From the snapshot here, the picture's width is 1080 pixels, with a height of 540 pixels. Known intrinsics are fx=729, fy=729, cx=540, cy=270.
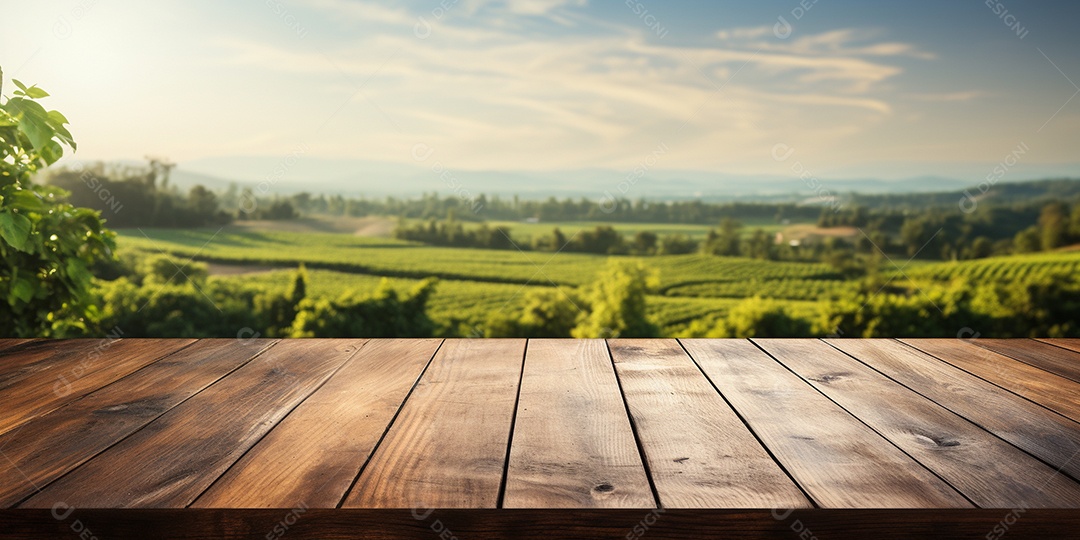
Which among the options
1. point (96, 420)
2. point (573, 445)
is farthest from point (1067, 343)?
point (96, 420)

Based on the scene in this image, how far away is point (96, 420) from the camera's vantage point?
1.33 m

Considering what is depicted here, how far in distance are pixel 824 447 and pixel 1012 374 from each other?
0.86 m

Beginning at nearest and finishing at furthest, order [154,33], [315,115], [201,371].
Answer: [201,371] < [154,33] < [315,115]

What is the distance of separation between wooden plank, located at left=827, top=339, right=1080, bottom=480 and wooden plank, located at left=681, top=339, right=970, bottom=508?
0.23 meters

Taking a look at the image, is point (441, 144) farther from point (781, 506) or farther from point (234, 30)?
point (781, 506)

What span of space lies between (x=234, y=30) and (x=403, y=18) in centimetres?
128

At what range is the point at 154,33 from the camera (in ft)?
17.5

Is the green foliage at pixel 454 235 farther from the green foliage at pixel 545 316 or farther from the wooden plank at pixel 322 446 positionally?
the wooden plank at pixel 322 446

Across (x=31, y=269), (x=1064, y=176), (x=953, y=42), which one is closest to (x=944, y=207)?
(x=1064, y=176)

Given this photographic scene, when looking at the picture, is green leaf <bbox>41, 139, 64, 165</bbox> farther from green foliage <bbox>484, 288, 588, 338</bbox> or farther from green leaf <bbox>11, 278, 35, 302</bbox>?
green foliage <bbox>484, 288, 588, 338</bbox>

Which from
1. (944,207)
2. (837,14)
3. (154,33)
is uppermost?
(837,14)

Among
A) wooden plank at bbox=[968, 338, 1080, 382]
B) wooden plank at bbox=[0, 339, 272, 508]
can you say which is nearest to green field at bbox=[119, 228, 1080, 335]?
wooden plank at bbox=[968, 338, 1080, 382]

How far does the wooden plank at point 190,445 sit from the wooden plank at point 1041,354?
177cm

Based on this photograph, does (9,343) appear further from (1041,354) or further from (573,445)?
(1041,354)
